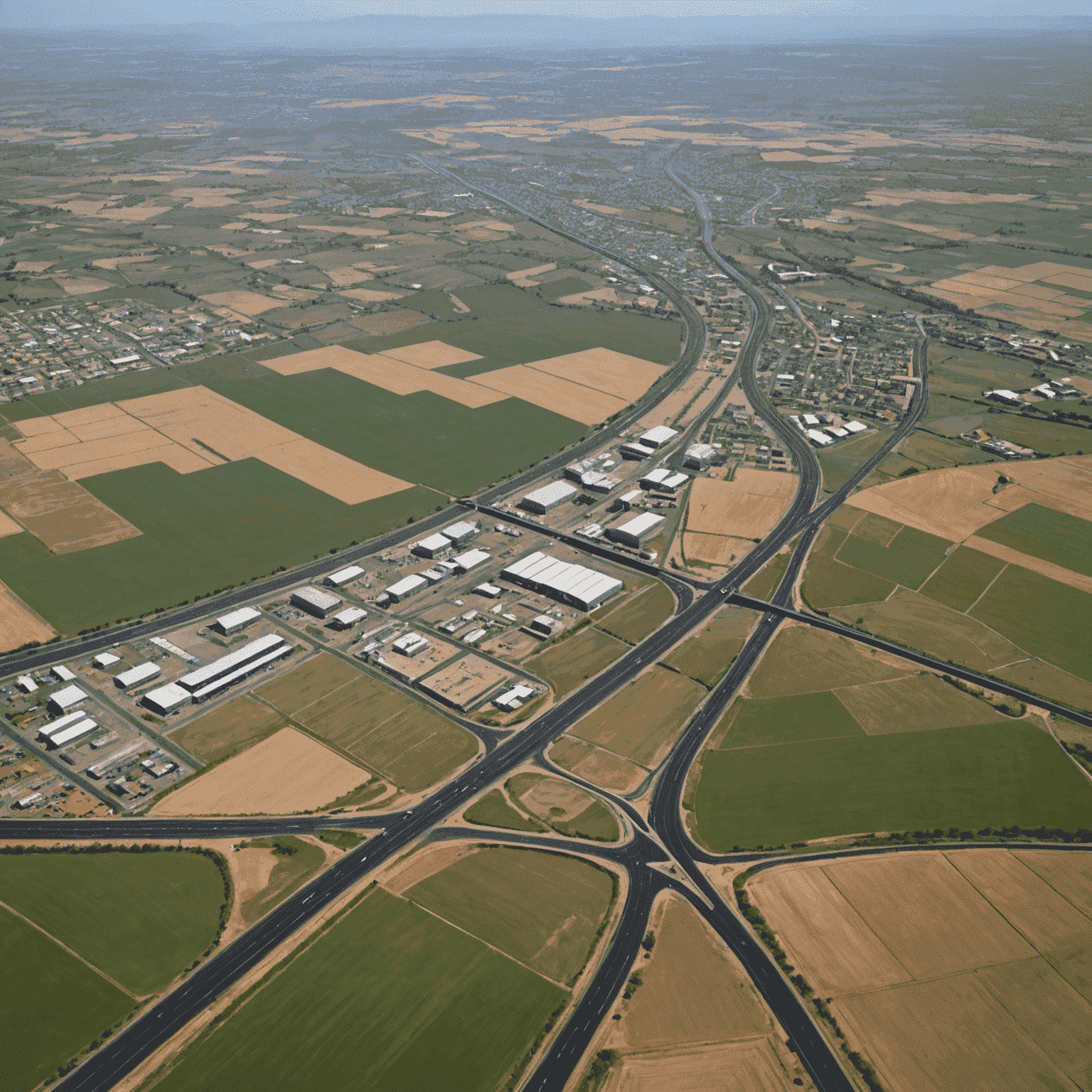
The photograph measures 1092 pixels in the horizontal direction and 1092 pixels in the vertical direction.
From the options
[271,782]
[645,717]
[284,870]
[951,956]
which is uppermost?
[951,956]

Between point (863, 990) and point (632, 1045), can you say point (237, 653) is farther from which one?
point (863, 990)

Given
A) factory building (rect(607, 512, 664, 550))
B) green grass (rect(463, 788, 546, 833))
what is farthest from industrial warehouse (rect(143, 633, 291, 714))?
factory building (rect(607, 512, 664, 550))

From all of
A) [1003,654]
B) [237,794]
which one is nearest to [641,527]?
[1003,654]

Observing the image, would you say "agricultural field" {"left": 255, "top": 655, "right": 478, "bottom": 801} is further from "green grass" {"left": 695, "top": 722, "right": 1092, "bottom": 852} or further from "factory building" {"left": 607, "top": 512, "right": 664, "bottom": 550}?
"factory building" {"left": 607, "top": 512, "right": 664, "bottom": 550}

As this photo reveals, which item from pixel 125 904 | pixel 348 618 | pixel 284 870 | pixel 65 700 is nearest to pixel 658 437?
pixel 348 618

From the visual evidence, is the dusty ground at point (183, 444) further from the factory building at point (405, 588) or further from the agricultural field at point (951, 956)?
the agricultural field at point (951, 956)

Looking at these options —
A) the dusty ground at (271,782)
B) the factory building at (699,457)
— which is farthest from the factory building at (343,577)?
the factory building at (699,457)

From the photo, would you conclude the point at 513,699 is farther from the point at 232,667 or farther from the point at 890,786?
the point at 890,786
